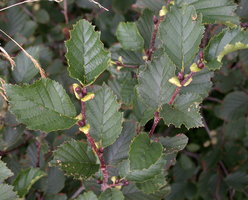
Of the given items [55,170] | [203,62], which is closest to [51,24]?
[55,170]

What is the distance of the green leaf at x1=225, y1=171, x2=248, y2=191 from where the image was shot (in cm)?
148

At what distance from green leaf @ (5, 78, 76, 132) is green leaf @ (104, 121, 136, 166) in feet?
0.70

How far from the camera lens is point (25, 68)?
101cm

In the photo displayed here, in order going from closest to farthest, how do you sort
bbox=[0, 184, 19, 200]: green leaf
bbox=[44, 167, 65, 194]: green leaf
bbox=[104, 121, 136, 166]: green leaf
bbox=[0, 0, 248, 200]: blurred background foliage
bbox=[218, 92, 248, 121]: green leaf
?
bbox=[0, 184, 19, 200]: green leaf → bbox=[104, 121, 136, 166]: green leaf → bbox=[44, 167, 65, 194]: green leaf → bbox=[0, 0, 248, 200]: blurred background foliage → bbox=[218, 92, 248, 121]: green leaf

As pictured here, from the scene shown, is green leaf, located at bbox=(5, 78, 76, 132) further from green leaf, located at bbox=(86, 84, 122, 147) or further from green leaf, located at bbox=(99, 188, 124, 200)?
green leaf, located at bbox=(99, 188, 124, 200)

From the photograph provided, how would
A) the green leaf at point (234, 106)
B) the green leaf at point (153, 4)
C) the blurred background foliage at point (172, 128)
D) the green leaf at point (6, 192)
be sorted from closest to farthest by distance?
the green leaf at point (6, 192) < the green leaf at point (153, 4) < the blurred background foliage at point (172, 128) < the green leaf at point (234, 106)

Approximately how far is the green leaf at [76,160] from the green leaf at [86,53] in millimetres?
197

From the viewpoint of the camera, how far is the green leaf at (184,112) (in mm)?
754

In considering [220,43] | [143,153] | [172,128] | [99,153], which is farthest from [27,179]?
[172,128]

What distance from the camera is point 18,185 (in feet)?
2.90

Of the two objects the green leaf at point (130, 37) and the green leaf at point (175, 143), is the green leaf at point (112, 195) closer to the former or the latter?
the green leaf at point (175, 143)

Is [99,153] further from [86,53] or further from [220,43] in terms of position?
[220,43]

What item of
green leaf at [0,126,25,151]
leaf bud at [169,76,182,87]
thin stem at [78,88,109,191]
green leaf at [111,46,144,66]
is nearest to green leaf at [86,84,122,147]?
thin stem at [78,88,109,191]

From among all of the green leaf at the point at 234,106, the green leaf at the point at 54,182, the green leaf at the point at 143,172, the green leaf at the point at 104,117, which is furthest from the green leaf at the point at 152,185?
the green leaf at the point at 234,106
